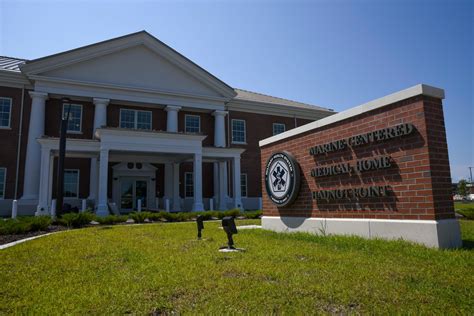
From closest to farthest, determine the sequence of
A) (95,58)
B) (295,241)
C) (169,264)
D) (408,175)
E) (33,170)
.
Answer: (169,264) < (408,175) < (295,241) < (33,170) < (95,58)

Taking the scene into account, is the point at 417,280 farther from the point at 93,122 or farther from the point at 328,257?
the point at 93,122

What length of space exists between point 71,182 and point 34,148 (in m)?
3.14

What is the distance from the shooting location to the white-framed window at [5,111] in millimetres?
21125

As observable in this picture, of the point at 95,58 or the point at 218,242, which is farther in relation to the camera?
the point at 95,58

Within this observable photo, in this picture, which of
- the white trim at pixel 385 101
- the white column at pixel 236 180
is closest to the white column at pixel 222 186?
the white column at pixel 236 180

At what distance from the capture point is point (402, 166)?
646 cm

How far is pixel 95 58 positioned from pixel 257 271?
21.9m

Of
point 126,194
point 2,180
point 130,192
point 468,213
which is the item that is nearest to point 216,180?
point 130,192

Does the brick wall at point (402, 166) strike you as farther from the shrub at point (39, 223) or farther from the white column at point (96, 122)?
the white column at point (96, 122)

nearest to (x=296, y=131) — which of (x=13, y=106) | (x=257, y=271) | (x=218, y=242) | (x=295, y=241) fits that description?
(x=295, y=241)

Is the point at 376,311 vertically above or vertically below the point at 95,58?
below

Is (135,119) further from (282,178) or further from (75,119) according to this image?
(282,178)

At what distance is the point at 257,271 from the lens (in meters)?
4.74

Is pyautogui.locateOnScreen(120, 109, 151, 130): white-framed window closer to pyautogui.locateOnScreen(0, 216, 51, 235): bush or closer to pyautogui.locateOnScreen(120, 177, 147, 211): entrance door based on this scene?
pyautogui.locateOnScreen(120, 177, 147, 211): entrance door
